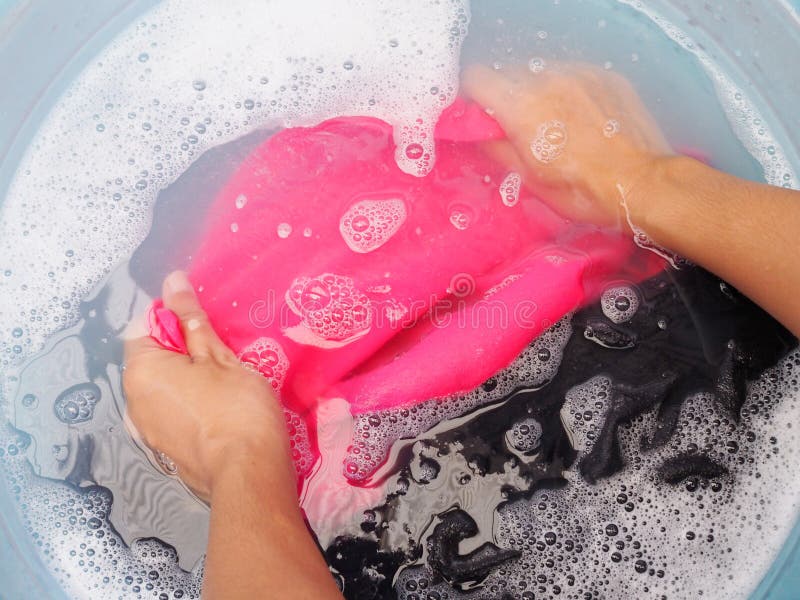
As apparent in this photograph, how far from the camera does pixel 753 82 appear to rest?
3.39 feet

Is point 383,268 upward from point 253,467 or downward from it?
upward

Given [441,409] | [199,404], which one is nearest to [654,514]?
[441,409]

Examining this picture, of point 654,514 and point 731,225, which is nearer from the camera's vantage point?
point 731,225

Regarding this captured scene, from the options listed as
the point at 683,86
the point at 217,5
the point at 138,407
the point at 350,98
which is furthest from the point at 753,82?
the point at 138,407

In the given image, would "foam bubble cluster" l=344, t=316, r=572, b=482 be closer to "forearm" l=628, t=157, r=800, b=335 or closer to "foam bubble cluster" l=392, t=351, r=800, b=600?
"foam bubble cluster" l=392, t=351, r=800, b=600

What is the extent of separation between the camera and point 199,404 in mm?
780

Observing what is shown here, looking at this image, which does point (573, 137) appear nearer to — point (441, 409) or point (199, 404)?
point (441, 409)

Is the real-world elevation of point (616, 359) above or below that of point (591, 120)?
below

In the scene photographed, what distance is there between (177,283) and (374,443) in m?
0.33

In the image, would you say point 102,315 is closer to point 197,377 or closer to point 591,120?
point 197,377

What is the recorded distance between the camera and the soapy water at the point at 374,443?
0.87 metres

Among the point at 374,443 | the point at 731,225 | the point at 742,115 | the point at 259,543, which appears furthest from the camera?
the point at 742,115

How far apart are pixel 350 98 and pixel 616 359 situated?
510mm

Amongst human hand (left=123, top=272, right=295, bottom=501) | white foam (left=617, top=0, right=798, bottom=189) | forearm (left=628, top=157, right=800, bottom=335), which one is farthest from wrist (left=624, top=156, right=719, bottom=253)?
human hand (left=123, top=272, right=295, bottom=501)
